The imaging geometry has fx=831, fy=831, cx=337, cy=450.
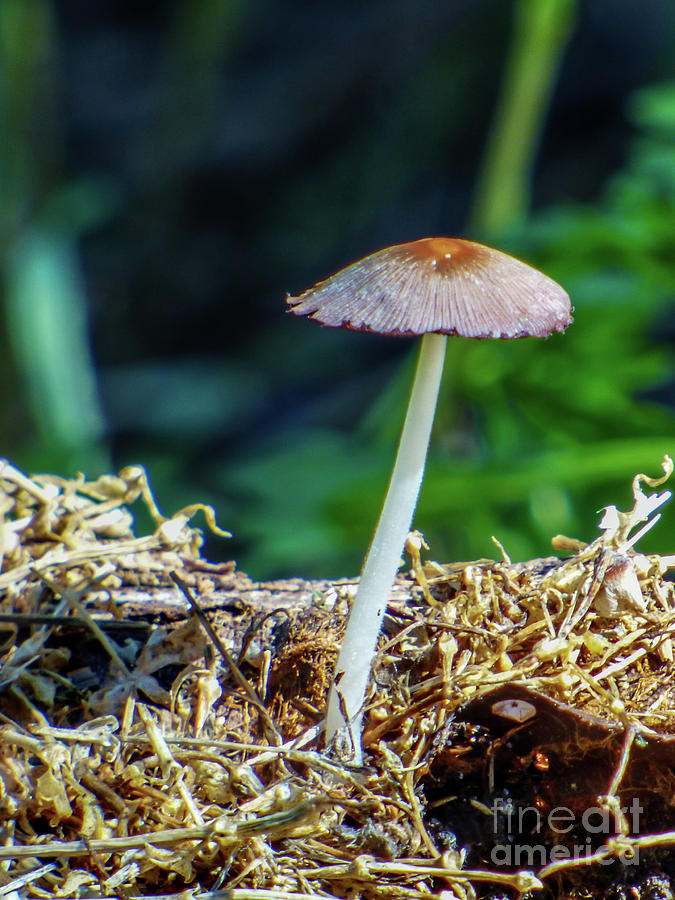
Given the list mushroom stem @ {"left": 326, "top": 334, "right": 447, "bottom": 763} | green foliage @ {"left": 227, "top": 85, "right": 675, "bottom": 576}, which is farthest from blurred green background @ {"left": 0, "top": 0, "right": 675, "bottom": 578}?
mushroom stem @ {"left": 326, "top": 334, "right": 447, "bottom": 763}

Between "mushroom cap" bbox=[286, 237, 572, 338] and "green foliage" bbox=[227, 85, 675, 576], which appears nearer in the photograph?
"mushroom cap" bbox=[286, 237, 572, 338]

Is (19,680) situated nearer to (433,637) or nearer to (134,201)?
(433,637)

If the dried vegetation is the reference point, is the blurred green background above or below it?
above

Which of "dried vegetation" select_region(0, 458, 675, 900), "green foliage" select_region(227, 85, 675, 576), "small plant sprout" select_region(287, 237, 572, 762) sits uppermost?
"green foliage" select_region(227, 85, 675, 576)

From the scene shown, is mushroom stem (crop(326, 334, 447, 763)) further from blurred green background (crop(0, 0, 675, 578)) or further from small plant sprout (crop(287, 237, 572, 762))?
blurred green background (crop(0, 0, 675, 578))

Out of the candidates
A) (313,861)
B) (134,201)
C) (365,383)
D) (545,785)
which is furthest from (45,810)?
(134,201)

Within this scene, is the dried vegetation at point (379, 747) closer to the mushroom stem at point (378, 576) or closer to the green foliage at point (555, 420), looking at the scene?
the mushroom stem at point (378, 576)

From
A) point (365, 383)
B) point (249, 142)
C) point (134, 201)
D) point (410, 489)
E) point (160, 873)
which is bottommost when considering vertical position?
point (160, 873)
